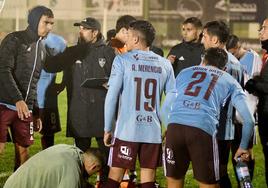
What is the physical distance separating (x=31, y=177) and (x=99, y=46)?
2.77 metres

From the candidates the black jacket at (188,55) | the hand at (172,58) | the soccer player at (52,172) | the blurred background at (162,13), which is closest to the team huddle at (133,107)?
the soccer player at (52,172)

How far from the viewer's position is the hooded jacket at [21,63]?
6.31 metres

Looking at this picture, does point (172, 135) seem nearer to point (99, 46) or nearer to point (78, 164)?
point (78, 164)

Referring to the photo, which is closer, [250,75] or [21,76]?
[21,76]

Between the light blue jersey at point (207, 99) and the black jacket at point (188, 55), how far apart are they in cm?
231

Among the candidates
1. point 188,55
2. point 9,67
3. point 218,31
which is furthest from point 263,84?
point 9,67

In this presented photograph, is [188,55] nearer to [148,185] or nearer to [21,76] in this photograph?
[21,76]

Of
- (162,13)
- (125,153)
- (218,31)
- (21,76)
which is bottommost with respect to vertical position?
(125,153)

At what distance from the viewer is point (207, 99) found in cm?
505

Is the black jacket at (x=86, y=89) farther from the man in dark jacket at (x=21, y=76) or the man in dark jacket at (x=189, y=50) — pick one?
the man in dark jacket at (x=189, y=50)

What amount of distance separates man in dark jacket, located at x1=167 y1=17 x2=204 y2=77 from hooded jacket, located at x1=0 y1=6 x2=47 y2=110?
167cm

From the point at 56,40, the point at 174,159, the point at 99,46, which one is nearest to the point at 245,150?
the point at 174,159

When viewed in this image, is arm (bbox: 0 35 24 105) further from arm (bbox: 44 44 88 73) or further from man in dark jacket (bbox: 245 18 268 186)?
man in dark jacket (bbox: 245 18 268 186)

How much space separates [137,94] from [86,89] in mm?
1568
